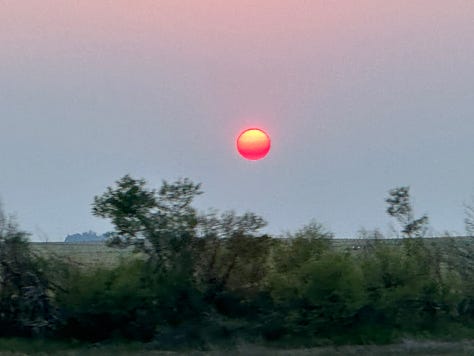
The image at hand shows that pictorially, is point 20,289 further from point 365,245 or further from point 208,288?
point 365,245

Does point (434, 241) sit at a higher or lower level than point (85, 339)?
higher

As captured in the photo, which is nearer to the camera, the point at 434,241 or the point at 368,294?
the point at 368,294

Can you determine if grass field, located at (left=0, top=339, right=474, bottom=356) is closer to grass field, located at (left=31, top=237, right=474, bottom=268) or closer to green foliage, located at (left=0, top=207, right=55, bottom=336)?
green foliage, located at (left=0, top=207, right=55, bottom=336)

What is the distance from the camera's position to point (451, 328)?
105 feet

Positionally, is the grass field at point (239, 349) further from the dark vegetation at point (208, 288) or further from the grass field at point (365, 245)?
the grass field at point (365, 245)

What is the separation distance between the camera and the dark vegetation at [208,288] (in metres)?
30.6

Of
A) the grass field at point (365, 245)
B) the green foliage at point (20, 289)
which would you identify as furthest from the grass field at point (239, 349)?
the grass field at point (365, 245)

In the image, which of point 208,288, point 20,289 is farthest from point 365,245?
point 20,289

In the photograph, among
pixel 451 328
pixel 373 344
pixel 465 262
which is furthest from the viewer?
pixel 465 262

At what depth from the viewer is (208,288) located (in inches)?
1236

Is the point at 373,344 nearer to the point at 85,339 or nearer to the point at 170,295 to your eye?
the point at 170,295

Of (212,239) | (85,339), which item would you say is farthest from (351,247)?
(85,339)

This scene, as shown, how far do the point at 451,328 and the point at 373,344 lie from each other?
3.29m

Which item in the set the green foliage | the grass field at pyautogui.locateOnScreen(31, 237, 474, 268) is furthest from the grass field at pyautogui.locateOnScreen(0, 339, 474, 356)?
the grass field at pyautogui.locateOnScreen(31, 237, 474, 268)
